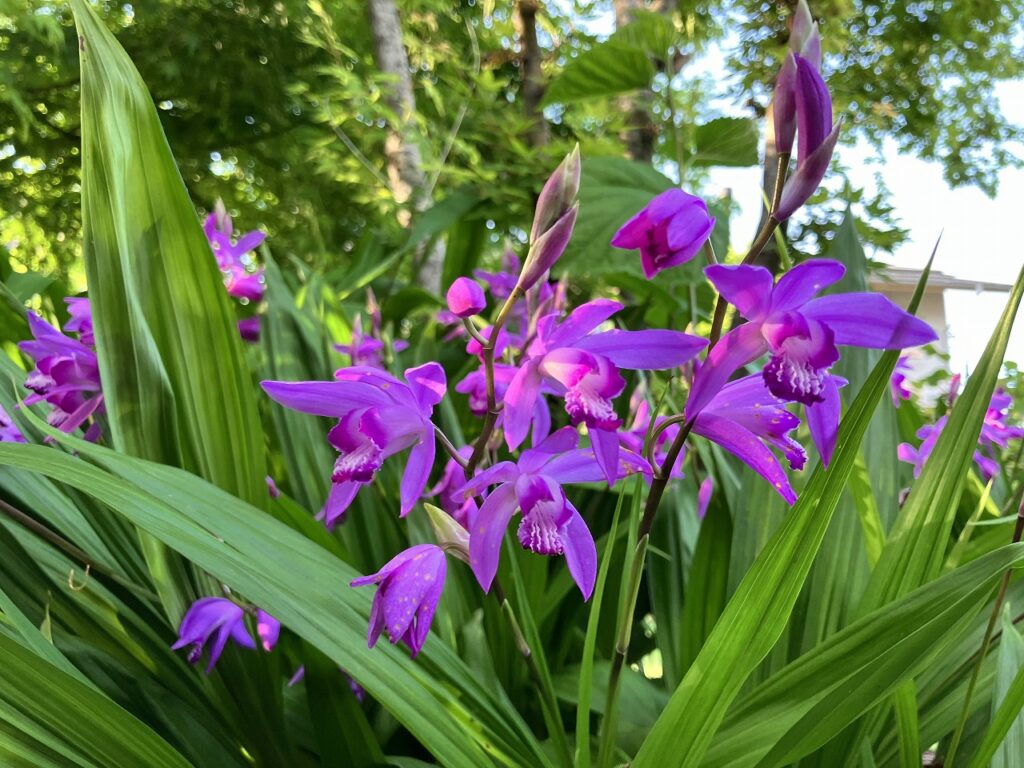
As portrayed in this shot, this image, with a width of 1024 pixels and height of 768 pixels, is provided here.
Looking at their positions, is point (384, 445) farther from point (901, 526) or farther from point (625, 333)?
point (901, 526)

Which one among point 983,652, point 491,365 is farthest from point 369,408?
point 983,652

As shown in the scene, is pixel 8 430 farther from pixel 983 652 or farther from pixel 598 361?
pixel 983 652

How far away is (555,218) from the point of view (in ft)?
1.45

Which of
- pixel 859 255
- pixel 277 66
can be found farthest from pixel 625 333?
pixel 277 66

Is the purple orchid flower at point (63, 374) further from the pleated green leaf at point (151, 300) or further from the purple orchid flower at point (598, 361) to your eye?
the purple orchid flower at point (598, 361)

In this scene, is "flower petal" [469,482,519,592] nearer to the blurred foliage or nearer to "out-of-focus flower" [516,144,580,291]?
"out-of-focus flower" [516,144,580,291]

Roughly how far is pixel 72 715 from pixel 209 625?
147 millimetres

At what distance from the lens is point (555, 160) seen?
2137 mm

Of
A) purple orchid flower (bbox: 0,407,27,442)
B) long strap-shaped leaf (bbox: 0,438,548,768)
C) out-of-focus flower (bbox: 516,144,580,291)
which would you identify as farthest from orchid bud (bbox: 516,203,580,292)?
purple orchid flower (bbox: 0,407,27,442)

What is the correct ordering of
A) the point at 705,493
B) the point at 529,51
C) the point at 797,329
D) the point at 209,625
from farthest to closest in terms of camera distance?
the point at 529,51 < the point at 705,493 < the point at 209,625 < the point at 797,329

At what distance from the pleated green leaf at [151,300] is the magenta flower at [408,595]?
24 centimetres

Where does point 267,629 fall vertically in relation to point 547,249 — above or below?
below

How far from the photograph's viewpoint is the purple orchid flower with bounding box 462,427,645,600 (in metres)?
0.44

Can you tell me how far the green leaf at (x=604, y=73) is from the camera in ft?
3.39
